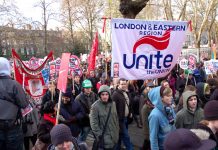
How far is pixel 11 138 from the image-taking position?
4082mm

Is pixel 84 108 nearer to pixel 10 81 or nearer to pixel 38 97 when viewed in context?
pixel 38 97

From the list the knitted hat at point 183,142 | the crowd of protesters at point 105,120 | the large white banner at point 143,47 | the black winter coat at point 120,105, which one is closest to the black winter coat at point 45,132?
the crowd of protesters at point 105,120

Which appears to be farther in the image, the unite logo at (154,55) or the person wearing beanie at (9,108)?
the unite logo at (154,55)

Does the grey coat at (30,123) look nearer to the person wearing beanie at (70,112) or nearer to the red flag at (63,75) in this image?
the person wearing beanie at (70,112)

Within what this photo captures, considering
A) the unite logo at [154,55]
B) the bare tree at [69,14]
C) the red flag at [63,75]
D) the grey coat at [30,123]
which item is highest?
the bare tree at [69,14]

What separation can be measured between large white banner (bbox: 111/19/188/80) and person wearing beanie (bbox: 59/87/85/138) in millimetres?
809

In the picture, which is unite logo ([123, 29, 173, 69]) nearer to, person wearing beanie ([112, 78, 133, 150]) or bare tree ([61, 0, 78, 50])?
person wearing beanie ([112, 78, 133, 150])

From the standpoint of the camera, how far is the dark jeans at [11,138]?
4035mm

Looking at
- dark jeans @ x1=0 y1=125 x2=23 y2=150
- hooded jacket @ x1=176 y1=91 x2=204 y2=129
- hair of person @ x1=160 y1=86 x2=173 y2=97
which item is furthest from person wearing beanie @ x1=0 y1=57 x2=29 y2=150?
hooded jacket @ x1=176 y1=91 x2=204 y2=129

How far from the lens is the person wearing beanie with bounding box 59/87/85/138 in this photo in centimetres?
539

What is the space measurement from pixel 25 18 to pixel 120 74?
3329 cm

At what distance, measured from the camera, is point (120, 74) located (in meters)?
5.44

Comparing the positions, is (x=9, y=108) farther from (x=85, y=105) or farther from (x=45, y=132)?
(x=85, y=105)

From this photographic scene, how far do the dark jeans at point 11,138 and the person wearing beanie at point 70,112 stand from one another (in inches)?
48.0
